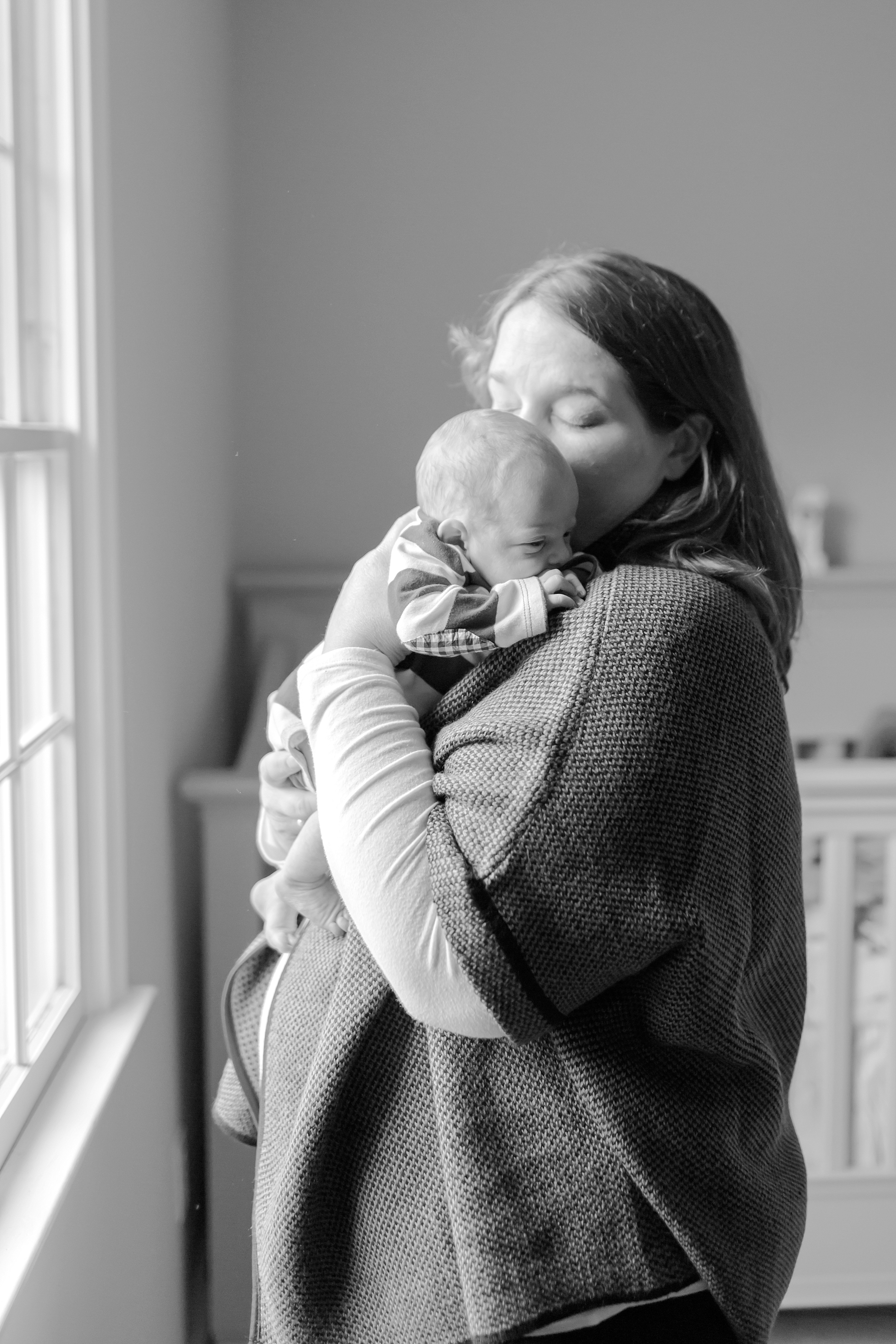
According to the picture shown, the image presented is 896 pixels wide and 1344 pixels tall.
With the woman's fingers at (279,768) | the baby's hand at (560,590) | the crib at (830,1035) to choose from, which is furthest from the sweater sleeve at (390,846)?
the crib at (830,1035)

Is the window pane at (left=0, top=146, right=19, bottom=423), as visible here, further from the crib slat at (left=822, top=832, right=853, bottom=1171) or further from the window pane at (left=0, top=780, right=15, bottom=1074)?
the crib slat at (left=822, top=832, right=853, bottom=1171)

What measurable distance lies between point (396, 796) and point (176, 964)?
4.59ft

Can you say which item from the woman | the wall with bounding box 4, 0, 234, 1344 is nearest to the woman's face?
the woman

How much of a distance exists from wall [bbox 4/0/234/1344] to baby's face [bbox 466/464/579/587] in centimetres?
74

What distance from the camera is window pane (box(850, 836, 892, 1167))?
2246 mm

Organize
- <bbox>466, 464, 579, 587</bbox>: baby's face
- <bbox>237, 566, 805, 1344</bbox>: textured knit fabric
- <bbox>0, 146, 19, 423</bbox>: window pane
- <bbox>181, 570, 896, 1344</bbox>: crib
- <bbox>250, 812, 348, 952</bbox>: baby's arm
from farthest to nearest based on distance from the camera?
<bbox>181, 570, 896, 1344</bbox>: crib → <bbox>0, 146, 19, 423</bbox>: window pane → <bbox>250, 812, 348, 952</bbox>: baby's arm → <bbox>466, 464, 579, 587</bbox>: baby's face → <bbox>237, 566, 805, 1344</bbox>: textured knit fabric

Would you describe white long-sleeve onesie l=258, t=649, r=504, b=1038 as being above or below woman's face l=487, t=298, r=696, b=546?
below

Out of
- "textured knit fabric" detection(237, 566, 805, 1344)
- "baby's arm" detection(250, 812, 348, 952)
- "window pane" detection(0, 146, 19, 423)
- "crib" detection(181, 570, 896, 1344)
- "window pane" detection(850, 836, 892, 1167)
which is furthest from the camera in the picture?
"window pane" detection(850, 836, 892, 1167)

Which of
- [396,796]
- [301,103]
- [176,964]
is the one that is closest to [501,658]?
[396,796]

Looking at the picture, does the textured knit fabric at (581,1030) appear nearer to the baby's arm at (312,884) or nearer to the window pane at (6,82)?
the baby's arm at (312,884)

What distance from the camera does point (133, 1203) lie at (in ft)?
5.45

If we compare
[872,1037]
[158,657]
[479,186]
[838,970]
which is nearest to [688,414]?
[158,657]

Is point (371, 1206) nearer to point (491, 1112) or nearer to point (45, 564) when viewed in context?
point (491, 1112)

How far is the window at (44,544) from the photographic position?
1.33 m
